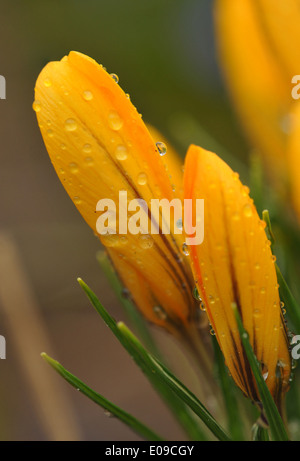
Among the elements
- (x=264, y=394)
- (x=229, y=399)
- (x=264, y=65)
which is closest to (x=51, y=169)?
(x=264, y=65)

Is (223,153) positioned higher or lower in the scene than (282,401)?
higher

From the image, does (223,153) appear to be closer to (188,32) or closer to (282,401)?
(282,401)

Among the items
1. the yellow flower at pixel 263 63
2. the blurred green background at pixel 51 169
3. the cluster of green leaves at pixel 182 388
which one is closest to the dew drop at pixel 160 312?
the cluster of green leaves at pixel 182 388

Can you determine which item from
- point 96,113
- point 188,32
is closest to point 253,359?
point 96,113

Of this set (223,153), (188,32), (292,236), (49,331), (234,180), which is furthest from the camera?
(188,32)

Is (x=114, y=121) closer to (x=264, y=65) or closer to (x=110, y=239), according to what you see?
(x=110, y=239)
